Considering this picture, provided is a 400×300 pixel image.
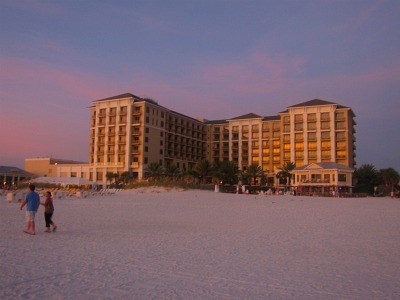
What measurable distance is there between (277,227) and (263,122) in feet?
261

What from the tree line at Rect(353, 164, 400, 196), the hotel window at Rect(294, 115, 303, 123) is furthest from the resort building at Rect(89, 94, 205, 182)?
the tree line at Rect(353, 164, 400, 196)

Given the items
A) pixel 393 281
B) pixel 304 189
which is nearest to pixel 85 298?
pixel 393 281

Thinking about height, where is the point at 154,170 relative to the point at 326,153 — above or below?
below

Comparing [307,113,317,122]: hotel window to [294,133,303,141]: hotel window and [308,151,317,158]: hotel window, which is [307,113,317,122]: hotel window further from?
[308,151,317,158]: hotel window

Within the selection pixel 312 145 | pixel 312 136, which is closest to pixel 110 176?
pixel 312 145

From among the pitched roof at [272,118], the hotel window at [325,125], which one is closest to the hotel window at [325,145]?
the hotel window at [325,125]

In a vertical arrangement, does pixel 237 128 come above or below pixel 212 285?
above

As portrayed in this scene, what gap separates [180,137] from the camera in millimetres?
92375

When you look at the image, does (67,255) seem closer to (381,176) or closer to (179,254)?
(179,254)

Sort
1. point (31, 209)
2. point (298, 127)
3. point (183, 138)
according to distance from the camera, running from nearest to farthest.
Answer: point (31, 209), point (298, 127), point (183, 138)

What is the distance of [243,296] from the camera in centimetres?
611

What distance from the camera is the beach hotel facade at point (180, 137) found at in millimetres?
80562

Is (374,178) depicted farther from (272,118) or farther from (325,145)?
(272,118)

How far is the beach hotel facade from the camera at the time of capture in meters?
80.6
